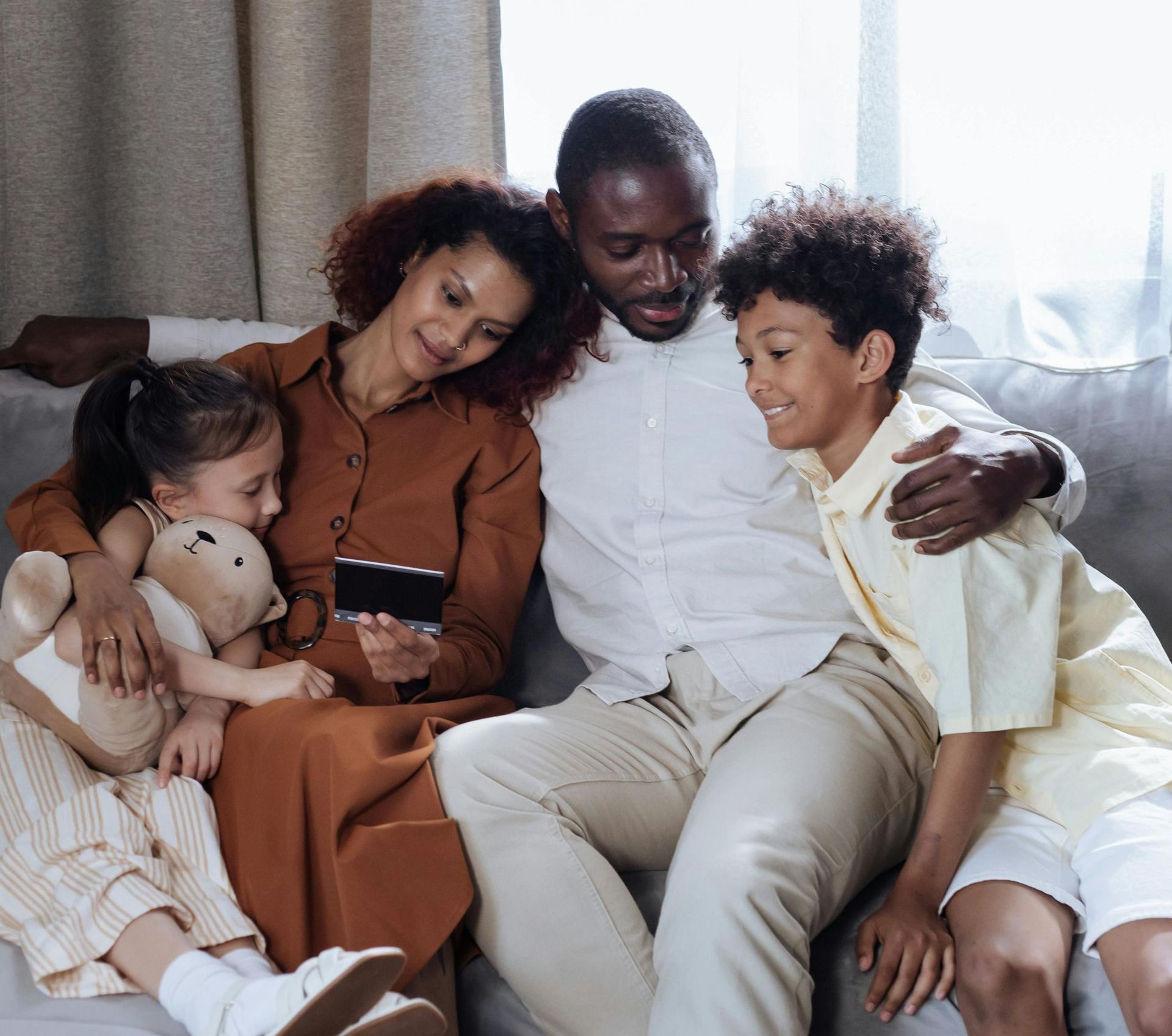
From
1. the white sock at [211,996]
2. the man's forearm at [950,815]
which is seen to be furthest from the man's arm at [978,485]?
the white sock at [211,996]

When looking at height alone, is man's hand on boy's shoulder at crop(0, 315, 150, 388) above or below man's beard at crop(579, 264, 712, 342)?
below

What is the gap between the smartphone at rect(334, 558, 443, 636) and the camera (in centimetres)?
135

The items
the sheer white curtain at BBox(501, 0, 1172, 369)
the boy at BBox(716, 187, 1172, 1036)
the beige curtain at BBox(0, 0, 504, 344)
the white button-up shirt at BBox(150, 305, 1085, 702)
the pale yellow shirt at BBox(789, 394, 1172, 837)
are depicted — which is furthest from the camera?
the beige curtain at BBox(0, 0, 504, 344)

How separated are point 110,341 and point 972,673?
139 cm

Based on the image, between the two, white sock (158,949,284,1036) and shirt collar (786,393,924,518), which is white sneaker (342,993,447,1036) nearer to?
white sock (158,949,284,1036)

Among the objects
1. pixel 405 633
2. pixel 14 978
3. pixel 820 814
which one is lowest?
pixel 14 978

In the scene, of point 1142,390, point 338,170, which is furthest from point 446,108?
point 1142,390

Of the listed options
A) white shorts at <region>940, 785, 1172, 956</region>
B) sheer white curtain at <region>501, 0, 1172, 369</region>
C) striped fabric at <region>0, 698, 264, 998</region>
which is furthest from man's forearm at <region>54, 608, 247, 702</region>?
sheer white curtain at <region>501, 0, 1172, 369</region>

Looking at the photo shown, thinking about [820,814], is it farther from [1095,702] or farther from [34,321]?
[34,321]

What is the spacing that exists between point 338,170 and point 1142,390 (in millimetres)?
1446

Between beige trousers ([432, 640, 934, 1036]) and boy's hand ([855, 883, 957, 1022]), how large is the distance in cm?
6

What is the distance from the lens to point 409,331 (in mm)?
1589

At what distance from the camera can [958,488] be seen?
1193 millimetres

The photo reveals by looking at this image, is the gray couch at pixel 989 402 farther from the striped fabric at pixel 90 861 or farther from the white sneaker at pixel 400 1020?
the white sneaker at pixel 400 1020
